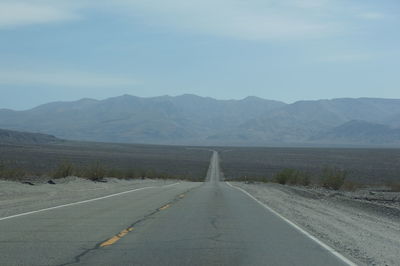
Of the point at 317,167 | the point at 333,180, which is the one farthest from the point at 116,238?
the point at 317,167

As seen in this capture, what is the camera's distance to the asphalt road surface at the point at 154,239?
10.4 m

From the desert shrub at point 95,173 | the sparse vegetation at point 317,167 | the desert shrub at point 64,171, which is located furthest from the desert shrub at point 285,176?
the desert shrub at point 64,171

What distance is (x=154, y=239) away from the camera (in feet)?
41.8

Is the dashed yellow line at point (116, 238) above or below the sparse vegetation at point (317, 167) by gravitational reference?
below

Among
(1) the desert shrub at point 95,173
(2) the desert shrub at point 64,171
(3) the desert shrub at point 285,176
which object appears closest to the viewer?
(2) the desert shrub at point 64,171

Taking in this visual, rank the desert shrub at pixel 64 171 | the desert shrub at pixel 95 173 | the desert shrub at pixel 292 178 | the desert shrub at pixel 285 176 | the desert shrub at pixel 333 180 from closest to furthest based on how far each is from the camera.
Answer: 1. the desert shrub at pixel 64 171
2. the desert shrub at pixel 95 173
3. the desert shrub at pixel 333 180
4. the desert shrub at pixel 292 178
5. the desert shrub at pixel 285 176

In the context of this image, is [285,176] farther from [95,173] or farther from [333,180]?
[95,173]

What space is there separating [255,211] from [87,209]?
5.31 metres

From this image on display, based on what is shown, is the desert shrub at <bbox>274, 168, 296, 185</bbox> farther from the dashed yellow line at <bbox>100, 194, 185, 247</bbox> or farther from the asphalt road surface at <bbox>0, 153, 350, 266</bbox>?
the dashed yellow line at <bbox>100, 194, 185, 247</bbox>

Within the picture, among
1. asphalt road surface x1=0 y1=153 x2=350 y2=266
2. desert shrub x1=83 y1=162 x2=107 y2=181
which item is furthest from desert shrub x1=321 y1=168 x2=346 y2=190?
asphalt road surface x1=0 y1=153 x2=350 y2=266

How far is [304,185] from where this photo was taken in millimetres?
53438

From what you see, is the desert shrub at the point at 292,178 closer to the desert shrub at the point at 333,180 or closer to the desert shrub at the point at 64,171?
the desert shrub at the point at 333,180

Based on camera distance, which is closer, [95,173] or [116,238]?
[116,238]

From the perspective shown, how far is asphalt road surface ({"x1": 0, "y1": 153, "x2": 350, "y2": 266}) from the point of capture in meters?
10.4
